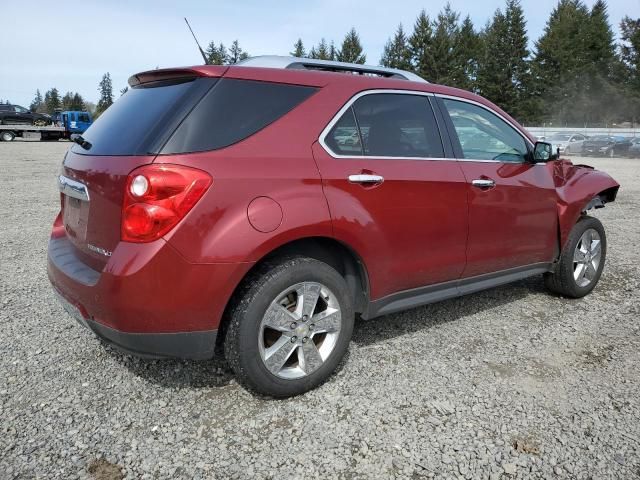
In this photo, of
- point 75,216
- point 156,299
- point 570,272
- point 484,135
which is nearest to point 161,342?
point 156,299

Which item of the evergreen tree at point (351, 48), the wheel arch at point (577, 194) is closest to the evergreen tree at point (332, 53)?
the evergreen tree at point (351, 48)

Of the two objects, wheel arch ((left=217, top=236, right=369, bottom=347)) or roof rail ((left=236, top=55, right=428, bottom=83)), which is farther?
roof rail ((left=236, top=55, right=428, bottom=83))

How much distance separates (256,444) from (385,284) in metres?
1.20

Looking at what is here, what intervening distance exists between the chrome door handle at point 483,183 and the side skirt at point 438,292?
0.66 m

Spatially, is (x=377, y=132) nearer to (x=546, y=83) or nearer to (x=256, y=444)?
(x=256, y=444)

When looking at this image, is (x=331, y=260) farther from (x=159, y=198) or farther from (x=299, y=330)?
(x=159, y=198)

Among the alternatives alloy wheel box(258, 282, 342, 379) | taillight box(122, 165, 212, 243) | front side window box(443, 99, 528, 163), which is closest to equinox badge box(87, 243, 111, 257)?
taillight box(122, 165, 212, 243)

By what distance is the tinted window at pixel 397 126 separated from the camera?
3004 mm

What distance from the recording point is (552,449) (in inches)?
94.5

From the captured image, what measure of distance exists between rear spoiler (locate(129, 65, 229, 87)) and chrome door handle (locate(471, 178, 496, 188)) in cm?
183

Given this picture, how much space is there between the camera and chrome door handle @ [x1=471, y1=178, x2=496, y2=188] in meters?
3.45

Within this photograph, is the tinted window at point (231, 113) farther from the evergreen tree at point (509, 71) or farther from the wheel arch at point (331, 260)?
the evergreen tree at point (509, 71)

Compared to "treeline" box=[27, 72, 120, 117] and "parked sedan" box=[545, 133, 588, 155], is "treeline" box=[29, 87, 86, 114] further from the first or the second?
"parked sedan" box=[545, 133, 588, 155]

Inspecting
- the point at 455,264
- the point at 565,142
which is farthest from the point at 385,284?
the point at 565,142
